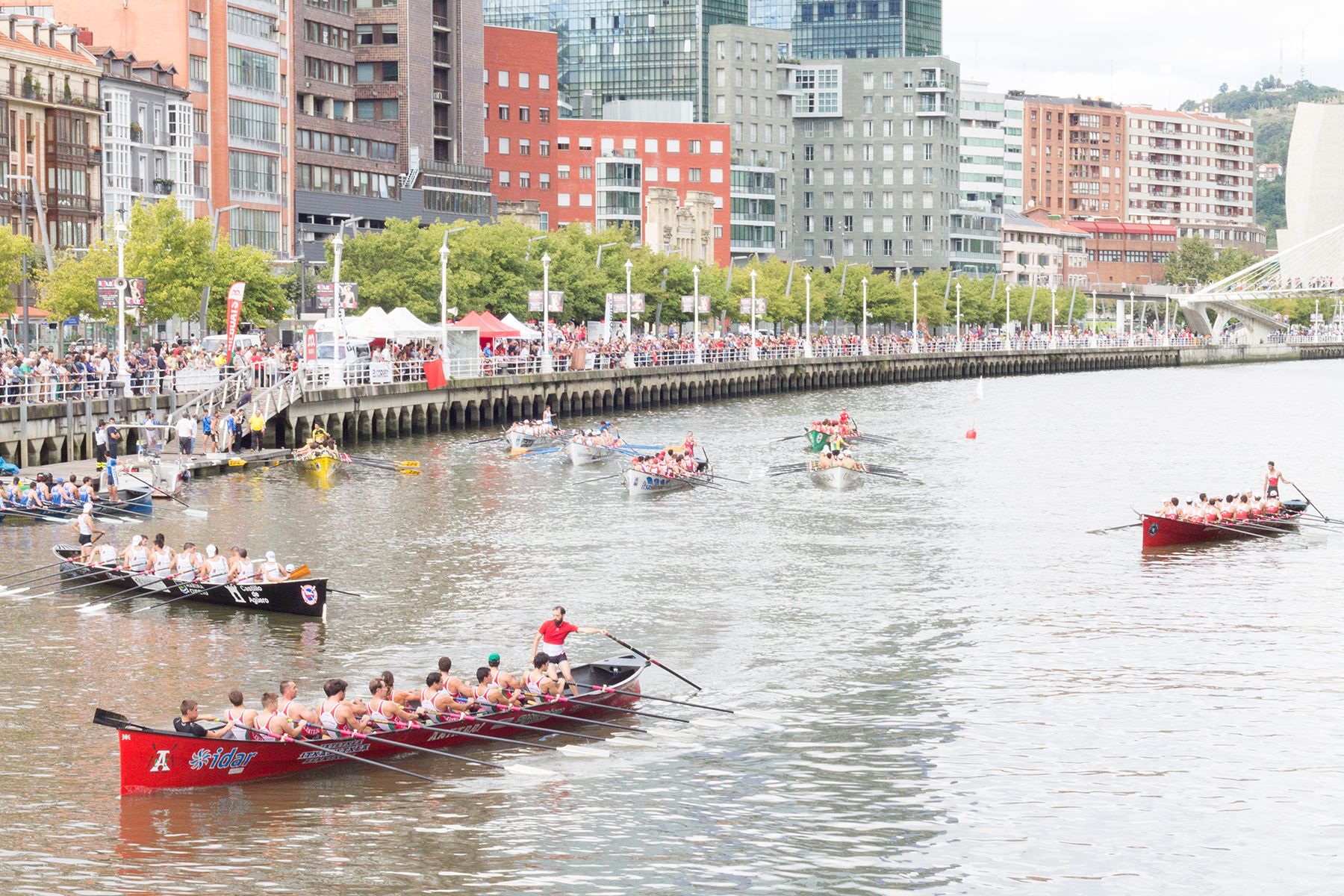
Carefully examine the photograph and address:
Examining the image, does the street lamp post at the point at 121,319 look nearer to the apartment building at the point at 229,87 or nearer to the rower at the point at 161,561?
the rower at the point at 161,561

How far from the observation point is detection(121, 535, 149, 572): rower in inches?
1903

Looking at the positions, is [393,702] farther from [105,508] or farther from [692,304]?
[692,304]

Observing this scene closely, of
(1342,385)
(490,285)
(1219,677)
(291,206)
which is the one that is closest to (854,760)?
(1219,677)

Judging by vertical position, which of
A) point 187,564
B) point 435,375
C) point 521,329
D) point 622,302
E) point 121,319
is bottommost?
point 187,564

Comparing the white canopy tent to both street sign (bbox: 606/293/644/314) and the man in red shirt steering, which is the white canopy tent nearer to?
street sign (bbox: 606/293/644/314)

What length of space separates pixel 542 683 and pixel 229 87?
12131 centimetres

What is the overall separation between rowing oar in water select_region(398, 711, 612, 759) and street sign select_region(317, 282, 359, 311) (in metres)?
58.9

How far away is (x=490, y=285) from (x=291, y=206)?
35.5 metres

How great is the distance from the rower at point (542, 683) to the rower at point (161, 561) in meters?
15.3

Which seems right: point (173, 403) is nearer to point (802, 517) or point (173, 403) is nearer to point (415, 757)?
point (802, 517)

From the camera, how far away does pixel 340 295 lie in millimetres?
95938

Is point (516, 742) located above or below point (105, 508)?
below

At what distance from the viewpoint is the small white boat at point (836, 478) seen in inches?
3056

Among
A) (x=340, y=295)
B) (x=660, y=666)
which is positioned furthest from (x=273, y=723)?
(x=340, y=295)
